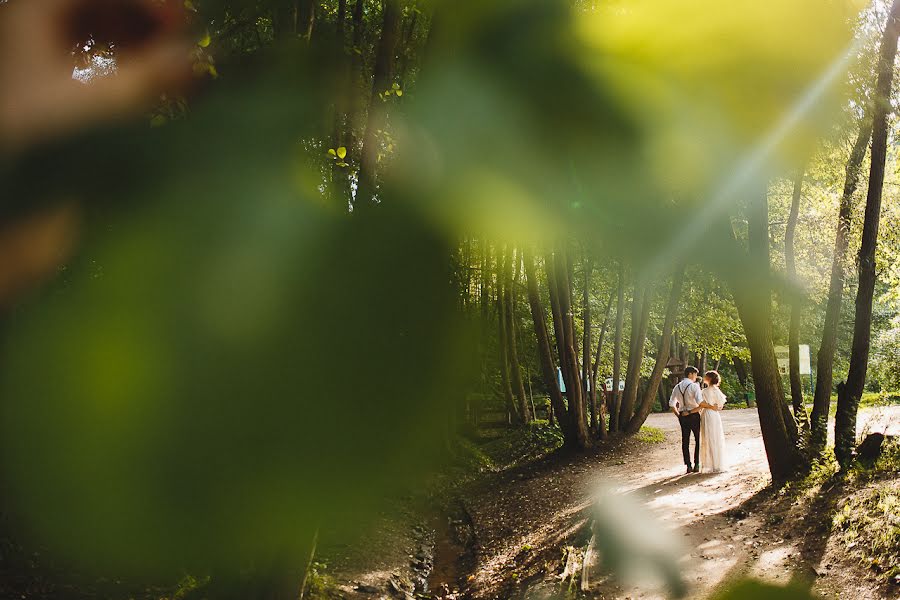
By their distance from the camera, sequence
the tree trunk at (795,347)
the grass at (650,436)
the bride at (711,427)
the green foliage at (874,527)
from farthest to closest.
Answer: the grass at (650,436) → the bride at (711,427) → the tree trunk at (795,347) → the green foliage at (874,527)

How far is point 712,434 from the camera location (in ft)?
40.3

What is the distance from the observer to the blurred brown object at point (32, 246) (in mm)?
1841

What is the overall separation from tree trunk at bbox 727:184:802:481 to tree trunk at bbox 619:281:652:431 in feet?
25.7

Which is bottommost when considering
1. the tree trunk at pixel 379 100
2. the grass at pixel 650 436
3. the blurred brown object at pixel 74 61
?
the grass at pixel 650 436

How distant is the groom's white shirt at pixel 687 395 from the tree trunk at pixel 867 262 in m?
2.88

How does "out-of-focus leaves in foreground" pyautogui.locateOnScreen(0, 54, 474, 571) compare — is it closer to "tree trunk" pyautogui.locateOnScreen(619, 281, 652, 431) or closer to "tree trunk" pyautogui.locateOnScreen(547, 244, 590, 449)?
"tree trunk" pyautogui.locateOnScreen(547, 244, 590, 449)

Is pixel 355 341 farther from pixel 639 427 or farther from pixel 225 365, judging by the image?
pixel 639 427

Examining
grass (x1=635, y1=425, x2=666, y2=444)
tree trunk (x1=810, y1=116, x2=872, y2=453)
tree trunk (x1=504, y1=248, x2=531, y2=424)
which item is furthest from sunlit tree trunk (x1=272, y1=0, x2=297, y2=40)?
grass (x1=635, y1=425, x2=666, y2=444)

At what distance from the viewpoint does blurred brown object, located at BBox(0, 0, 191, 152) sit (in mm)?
1676

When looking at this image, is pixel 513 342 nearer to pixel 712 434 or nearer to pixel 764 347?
pixel 712 434

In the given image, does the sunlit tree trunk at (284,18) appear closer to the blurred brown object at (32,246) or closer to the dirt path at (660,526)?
the blurred brown object at (32,246)

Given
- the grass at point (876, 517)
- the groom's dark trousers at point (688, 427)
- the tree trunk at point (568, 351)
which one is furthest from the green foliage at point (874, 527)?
the tree trunk at point (568, 351)

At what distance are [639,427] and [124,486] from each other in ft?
65.2

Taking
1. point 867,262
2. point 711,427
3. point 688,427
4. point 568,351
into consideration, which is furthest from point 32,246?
point 568,351
